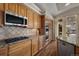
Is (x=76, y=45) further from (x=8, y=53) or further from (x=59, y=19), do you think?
(x=8, y=53)

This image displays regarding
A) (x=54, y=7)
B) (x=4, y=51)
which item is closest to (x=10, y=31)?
(x=4, y=51)

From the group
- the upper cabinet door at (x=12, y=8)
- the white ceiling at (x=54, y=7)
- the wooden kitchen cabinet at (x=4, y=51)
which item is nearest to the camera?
the wooden kitchen cabinet at (x=4, y=51)

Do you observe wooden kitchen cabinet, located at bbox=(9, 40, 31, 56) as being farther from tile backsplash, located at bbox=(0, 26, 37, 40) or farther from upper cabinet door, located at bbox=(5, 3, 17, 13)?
upper cabinet door, located at bbox=(5, 3, 17, 13)

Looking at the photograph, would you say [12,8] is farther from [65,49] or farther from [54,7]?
[65,49]

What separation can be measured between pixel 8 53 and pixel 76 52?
3.68 ft

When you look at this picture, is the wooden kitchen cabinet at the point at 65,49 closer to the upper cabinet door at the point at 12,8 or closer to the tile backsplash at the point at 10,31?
the tile backsplash at the point at 10,31

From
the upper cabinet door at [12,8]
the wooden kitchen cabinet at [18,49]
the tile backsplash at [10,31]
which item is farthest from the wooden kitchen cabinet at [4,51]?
the upper cabinet door at [12,8]

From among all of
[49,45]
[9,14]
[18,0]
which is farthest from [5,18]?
[49,45]

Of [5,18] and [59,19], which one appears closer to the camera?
[59,19]

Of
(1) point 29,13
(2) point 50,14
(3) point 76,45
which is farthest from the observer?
(1) point 29,13

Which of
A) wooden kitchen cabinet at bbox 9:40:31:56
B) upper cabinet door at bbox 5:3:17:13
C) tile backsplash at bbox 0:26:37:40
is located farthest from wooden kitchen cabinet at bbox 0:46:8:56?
upper cabinet door at bbox 5:3:17:13

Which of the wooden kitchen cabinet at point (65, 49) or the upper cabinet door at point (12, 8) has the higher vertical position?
the upper cabinet door at point (12, 8)

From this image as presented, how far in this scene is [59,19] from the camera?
2.42 meters

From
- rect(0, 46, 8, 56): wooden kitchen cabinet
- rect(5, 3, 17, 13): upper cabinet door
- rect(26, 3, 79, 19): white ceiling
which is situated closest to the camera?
rect(0, 46, 8, 56): wooden kitchen cabinet
